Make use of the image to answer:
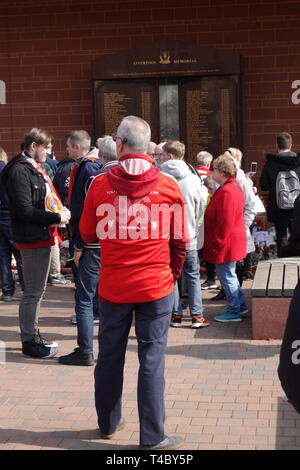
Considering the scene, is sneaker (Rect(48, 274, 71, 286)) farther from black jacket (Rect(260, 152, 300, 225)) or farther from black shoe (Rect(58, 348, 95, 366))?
black shoe (Rect(58, 348, 95, 366))

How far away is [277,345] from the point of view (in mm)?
6922

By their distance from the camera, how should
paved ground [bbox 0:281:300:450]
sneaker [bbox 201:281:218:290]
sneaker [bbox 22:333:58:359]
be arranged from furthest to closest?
1. sneaker [bbox 201:281:218:290]
2. sneaker [bbox 22:333:58:359]
3. paved ground [bbox 0:281:300:450]

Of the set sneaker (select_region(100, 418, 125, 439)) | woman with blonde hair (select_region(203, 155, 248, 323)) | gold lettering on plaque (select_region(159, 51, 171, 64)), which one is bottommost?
sneaker (select_region(100, 418, 125, 439))

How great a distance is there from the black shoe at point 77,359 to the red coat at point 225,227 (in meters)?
1.83

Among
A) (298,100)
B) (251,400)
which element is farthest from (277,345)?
(298,100)

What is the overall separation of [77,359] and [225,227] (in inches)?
84.9

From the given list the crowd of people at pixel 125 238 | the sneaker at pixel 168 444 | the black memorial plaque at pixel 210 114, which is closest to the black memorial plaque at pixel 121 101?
the black memorial plaque at pixel 210 114

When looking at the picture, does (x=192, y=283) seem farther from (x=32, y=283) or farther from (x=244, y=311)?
(x=32, y=283)

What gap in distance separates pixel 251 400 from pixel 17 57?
8.34 metres

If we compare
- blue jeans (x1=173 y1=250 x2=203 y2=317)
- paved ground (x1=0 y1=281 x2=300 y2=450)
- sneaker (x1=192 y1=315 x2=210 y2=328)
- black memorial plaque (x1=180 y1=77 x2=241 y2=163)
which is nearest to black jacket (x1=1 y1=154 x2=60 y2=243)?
paved ground (x1=0 y1=281 x2=300 y2=450)

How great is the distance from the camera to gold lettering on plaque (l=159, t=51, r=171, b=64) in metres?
11.9

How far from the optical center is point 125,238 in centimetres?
459

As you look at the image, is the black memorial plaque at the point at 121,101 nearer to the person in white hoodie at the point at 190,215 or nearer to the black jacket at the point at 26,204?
the person in white hoodie at the point at 190,215

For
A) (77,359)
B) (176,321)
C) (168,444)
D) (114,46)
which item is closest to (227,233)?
(176,321)
